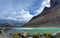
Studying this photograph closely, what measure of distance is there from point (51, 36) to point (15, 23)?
0.73m

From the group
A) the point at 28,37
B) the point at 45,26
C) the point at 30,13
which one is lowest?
the point at 28,37

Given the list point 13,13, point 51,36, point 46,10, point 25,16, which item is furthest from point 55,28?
point 13,13

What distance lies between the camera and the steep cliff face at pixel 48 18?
3438 mm

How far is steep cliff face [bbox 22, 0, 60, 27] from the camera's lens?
135 inches

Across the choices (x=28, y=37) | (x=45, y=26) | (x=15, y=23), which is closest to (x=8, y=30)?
(x=15, y=23)

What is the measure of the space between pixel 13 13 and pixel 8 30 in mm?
340

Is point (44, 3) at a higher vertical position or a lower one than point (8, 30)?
higher

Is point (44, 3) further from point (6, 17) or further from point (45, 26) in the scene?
point (6, 17)

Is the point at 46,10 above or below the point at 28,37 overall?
above

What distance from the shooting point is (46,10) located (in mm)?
3473

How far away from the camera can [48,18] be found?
3459mm

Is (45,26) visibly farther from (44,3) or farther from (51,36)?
(44,3)

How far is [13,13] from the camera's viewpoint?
3461 mm

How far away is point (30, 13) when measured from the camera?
345 cm
